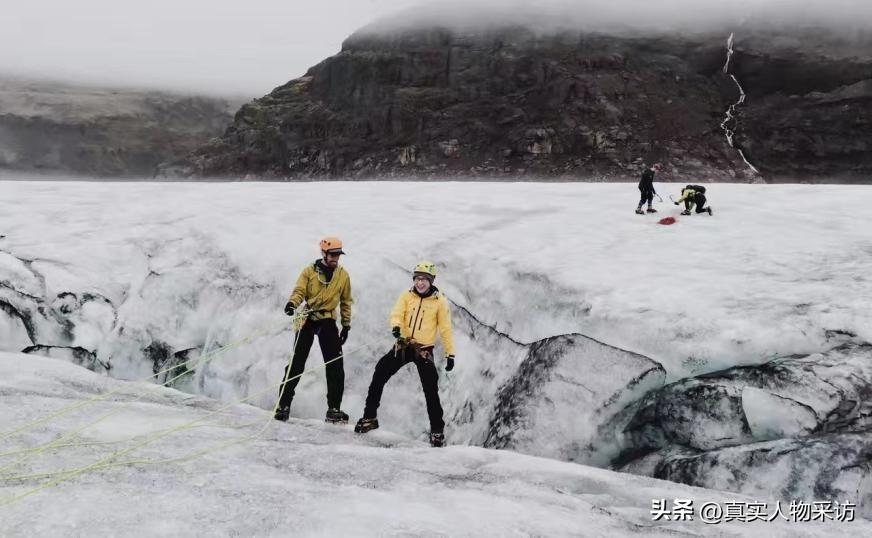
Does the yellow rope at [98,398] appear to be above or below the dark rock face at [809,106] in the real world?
below

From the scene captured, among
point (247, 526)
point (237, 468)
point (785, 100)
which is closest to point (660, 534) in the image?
point (247, 526)

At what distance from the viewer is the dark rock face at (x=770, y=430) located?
4422mm

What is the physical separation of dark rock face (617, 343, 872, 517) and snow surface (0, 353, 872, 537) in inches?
14.8

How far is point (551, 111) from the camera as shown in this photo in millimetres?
80562

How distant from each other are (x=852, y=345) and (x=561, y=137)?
75.3 m

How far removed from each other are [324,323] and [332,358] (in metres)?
0.34

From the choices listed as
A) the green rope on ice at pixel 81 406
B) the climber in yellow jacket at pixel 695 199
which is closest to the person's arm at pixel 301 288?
the green rope on ice at pixel 81 406

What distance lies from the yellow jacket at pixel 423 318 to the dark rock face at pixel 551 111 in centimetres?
6847

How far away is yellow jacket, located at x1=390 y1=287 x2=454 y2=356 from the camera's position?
5.32 metres

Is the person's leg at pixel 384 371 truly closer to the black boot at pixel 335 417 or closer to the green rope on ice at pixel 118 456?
the black boot at pixel 335 417

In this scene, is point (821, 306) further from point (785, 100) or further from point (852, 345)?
point (785, 100)

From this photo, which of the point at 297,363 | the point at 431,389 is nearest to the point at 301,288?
the point at 297,363

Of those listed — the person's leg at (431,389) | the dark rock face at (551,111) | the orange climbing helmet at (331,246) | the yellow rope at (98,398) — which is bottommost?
the yellow rope at (98,398)

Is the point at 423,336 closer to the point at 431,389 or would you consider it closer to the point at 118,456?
the point at 431,389
